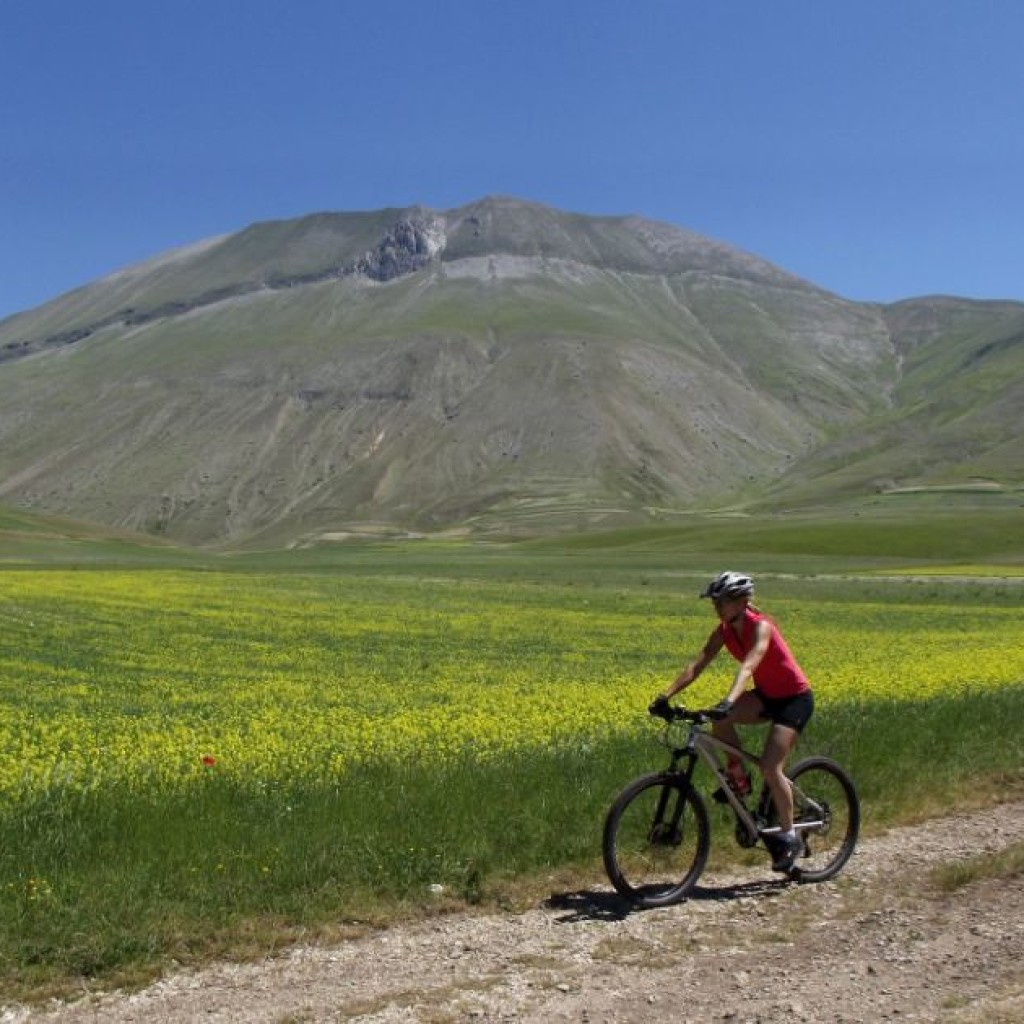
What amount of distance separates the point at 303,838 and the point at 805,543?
106 meters

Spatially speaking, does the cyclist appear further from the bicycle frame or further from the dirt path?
the dirt path

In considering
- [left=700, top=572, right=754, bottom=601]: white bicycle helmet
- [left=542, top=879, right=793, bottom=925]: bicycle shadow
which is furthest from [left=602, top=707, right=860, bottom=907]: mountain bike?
[left=700, top=572, right=754, bottom=601]: white bicycle helmet

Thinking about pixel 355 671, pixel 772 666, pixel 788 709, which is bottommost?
pixel 355 671

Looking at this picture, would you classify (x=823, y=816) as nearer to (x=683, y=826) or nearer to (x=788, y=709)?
(x=788, y=709)

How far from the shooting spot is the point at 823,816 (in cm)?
1178

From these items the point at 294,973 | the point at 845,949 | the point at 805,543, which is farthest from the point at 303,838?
the point at 805,543

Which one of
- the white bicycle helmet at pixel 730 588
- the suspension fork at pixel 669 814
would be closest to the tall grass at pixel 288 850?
the suspension fork at pixel 669 814

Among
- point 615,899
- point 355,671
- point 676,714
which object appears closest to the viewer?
point 615,899

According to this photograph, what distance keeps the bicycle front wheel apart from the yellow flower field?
3.21 m

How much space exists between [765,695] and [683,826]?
1485 millimetres

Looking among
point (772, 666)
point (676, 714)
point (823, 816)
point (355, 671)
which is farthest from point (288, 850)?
point (355, 671)

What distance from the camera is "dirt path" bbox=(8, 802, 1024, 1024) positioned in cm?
789

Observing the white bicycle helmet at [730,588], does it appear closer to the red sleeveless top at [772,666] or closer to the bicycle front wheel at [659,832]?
the red sleeveless top at [772,666]

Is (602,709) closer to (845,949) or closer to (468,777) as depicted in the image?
(468,777)
